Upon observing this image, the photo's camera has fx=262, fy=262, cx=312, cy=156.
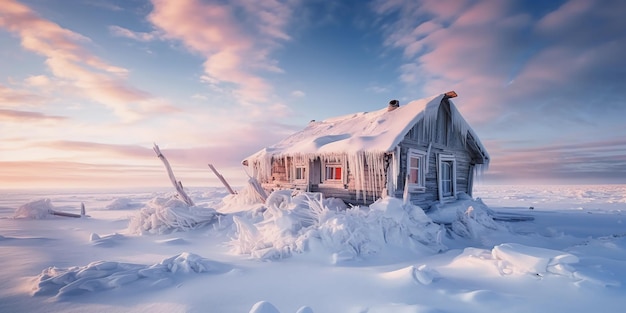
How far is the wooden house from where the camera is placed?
10.2 meters

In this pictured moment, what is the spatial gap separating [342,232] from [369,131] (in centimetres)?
637

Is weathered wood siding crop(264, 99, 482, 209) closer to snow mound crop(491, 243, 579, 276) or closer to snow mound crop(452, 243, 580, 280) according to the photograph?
snow mound crop(452, 243, 580, 280)

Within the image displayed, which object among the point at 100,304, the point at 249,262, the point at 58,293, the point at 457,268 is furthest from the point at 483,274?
the point at 58,293

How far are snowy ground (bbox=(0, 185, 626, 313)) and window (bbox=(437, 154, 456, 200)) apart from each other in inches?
149

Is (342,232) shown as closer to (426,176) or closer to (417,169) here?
(417,169)

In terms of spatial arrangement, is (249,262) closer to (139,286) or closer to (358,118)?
(139,286)

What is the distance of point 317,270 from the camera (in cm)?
536

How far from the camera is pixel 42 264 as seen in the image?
549 centimetres

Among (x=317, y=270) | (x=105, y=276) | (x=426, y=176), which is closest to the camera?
(x=105, y=276)

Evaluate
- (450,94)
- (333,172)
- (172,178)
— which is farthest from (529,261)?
(172,178)

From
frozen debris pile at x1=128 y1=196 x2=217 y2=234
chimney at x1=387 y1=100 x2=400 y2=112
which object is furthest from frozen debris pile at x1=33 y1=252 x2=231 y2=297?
chimney at x1=387 y1=100 x2=400 y2=112

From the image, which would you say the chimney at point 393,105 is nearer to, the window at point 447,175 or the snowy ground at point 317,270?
the window at point 447,175

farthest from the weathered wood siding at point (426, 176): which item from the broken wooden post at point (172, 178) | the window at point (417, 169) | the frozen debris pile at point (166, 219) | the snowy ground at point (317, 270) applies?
the frozen debris pile at point (166, 219)

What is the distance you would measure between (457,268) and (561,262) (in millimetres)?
1541
